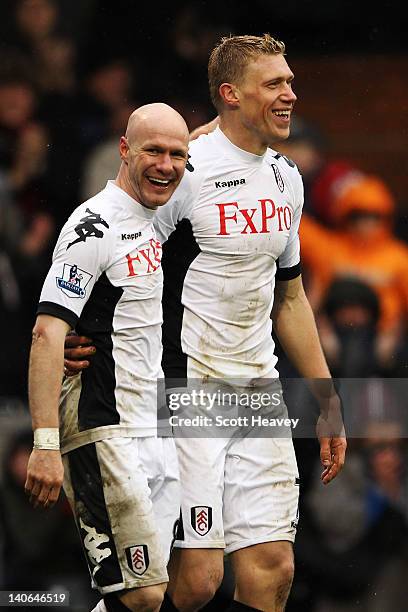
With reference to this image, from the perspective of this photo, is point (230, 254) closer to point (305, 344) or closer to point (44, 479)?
point (305, 344)

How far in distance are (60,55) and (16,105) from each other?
650 mm

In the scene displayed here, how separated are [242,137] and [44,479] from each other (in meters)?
1.75

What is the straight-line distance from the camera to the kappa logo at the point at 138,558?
5043 millimetres

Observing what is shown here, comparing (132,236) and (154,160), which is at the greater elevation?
(154,160)

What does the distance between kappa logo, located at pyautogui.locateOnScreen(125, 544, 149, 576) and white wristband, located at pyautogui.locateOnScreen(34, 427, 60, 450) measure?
0.52 meters

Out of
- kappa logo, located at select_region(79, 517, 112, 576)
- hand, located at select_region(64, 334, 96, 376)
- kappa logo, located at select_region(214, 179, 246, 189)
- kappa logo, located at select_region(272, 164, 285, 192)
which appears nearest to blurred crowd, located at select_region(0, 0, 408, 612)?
kappa logo, located at select_region(272, 164, 285, 192)

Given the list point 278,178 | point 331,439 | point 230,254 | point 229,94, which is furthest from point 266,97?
point 331,439

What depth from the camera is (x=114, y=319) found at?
5.09 m

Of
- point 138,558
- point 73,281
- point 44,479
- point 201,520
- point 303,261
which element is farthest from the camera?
point 303,261

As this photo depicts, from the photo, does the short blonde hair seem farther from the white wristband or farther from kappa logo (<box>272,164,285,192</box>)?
the white wristband

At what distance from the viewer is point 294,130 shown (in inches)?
368

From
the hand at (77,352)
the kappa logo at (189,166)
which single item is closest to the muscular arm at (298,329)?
the kappa logo at (189,166)

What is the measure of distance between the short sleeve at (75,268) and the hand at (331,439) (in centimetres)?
144

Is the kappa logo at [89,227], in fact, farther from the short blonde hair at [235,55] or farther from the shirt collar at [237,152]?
the short blonde hair at [235,55]
